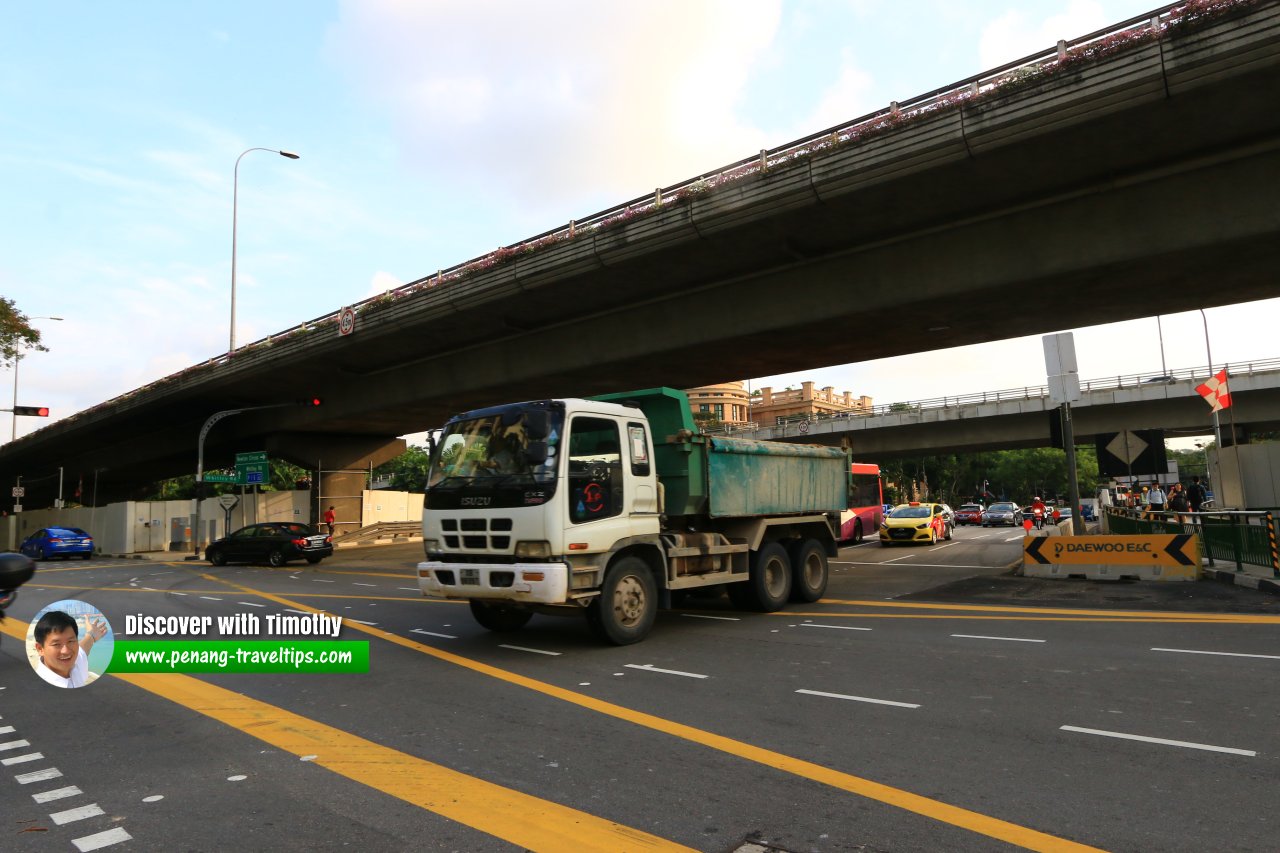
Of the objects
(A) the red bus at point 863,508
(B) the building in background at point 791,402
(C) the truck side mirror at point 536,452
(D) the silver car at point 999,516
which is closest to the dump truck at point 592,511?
(C) the truck side mirror at point 536,452

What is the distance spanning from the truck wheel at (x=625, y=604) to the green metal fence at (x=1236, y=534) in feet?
34.1

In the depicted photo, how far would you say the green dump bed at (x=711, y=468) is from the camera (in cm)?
1012

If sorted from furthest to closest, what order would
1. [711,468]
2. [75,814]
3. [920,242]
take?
[920,242], [711,468], [75,814]

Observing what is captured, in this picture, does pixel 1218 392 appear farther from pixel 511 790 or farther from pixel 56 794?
pixel 56 794

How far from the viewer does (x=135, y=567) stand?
27438 mm

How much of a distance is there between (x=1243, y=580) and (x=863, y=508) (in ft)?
55.6

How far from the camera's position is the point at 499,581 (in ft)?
27.6

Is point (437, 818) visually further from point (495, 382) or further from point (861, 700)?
point (495, 382)

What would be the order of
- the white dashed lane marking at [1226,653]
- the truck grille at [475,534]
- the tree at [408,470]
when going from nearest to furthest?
the white dashed lane marking at [1226,653], the truck grille at [475,534], the tree at [408,470]

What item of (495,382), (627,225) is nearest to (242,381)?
(495,382)

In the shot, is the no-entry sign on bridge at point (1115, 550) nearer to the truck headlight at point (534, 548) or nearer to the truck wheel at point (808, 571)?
the truck wheel at point (808, 571)

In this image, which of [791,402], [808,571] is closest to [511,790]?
[808,571]

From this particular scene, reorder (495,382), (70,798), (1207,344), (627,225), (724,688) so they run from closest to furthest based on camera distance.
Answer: (70,798)
(724,688)
(627,225)
(495,382)
(1207,344)

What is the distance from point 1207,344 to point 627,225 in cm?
5084
